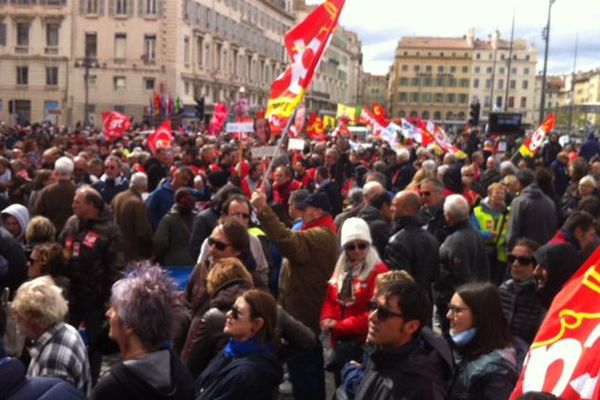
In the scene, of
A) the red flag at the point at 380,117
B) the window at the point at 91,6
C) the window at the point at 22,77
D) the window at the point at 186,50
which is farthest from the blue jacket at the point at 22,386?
the window at the point at 22,77

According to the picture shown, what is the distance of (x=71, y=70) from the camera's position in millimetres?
52938

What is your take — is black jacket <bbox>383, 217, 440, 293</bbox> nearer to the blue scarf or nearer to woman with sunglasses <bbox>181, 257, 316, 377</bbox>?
woman with sunglasses <bbox>181, 257, 316, 377</bbox>

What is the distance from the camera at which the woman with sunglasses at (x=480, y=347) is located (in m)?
3.26

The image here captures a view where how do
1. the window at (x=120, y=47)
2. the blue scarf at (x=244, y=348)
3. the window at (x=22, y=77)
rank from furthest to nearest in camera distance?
1. the window at (x=120, y=47)
2. the window at (x=22, y=77)
3. the blue scarf at (x=244, y=348)

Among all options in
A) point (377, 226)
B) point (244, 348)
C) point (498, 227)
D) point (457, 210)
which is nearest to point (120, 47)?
point (498, 227)

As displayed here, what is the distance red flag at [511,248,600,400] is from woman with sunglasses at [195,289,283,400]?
118 centimetres

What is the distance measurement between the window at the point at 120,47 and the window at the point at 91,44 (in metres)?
1.46

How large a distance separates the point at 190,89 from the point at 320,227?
169 feet

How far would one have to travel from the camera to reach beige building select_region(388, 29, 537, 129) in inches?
5217

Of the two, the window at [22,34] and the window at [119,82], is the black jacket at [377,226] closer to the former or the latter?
the window at [119,82]

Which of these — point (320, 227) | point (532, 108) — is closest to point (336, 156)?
point (320, 227)

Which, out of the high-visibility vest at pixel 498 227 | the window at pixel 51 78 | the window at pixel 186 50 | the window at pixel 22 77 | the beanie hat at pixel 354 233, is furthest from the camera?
the window at pixel 186 50

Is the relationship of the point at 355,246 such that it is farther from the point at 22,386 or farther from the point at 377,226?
the point at 22,386

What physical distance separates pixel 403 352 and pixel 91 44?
53.9 metres
